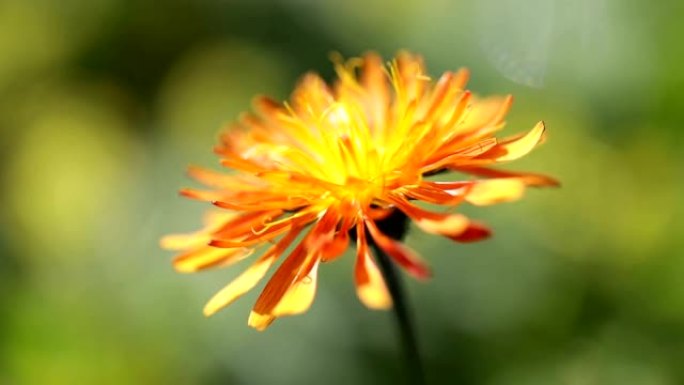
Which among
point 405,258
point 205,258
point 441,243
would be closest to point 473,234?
point 405,258

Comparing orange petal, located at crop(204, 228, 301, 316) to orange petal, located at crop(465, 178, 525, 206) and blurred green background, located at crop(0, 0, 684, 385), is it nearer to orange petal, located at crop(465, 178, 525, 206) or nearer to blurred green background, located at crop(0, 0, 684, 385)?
orange petal, located at crop(465, 178, 525, 206)

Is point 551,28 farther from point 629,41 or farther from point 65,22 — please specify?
point 65,22

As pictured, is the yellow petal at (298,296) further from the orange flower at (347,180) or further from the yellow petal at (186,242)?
the yellow petal at (186,242)

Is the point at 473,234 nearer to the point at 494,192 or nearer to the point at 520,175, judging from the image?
the point at 494,192

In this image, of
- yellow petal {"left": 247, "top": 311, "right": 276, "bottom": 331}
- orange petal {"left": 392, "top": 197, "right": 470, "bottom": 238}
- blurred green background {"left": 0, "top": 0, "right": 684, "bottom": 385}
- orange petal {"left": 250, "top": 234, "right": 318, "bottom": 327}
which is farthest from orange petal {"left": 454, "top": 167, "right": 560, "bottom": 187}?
blurred green background {"left": 0, "top": 0, "right": 684, "bottom": 385}

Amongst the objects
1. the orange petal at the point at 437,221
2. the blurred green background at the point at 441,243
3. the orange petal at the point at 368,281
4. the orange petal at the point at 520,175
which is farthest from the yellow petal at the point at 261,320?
the blurred green background at the point at 441,243
